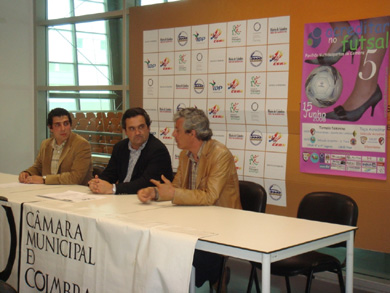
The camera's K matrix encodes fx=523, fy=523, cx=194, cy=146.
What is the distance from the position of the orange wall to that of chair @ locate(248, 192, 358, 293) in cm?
77

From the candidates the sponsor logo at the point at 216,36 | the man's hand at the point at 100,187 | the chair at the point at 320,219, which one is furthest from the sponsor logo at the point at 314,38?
the man's hand at the point at 100,187

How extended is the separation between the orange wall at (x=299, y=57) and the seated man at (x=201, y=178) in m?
1.01

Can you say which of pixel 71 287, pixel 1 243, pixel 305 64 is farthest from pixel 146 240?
pixel 305 64

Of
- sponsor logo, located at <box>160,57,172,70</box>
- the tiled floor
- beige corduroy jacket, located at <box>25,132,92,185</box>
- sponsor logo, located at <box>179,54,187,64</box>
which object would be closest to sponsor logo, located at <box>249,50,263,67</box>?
sponsor logo, located at <box>179,54,187,64</box>

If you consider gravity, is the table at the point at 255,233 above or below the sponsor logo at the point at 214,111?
below

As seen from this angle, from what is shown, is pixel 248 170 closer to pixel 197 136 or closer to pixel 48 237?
pixel 197 136

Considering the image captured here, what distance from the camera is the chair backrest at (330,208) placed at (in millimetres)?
3280

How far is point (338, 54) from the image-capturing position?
Answer: 4.18 m

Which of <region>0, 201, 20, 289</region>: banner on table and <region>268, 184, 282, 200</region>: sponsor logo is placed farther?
<region>268, 184, 282, 200</region>: sponsor logo

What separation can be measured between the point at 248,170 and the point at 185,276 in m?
2.39

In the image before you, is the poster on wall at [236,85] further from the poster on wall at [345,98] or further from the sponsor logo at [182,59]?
the poster on wall at [345,98]

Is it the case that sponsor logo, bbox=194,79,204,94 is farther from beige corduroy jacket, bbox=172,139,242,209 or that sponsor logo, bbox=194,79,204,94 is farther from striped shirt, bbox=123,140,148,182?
beige corduroy jacket, bbox=172,139,242,209

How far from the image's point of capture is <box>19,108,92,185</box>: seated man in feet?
14.5

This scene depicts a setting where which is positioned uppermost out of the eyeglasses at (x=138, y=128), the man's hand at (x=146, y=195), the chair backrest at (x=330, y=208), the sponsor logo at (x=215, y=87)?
the sponsor logo at (x=215, y=87)
